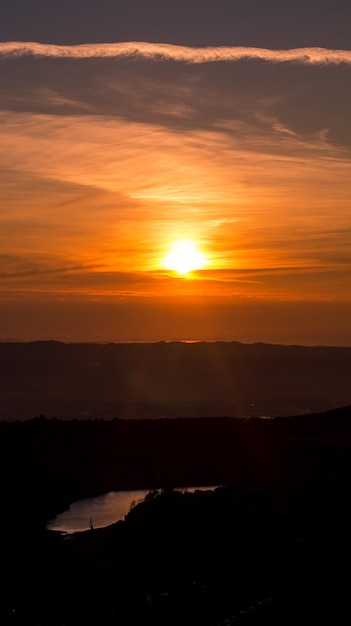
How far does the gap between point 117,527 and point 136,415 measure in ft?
265

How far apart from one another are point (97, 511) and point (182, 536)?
6.22 metres

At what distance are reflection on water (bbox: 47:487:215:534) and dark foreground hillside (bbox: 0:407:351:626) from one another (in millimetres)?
433

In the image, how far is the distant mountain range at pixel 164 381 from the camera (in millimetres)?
121938

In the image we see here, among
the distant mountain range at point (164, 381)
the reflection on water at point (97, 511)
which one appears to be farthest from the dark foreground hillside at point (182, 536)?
the distant mountain range at point (164, 381)

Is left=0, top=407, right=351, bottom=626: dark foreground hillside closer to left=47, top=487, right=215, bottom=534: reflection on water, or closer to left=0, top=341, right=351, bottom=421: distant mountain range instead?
left=47, top=487, right=215, bottom=534: reflection on water

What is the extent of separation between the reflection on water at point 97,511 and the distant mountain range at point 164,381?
7627 cm

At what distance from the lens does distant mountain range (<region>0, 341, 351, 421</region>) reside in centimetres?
12194

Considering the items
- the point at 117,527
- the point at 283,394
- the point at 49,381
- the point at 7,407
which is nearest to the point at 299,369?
the point at 283,394

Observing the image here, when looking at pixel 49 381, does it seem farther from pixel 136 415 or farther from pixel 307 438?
pixel 307 438

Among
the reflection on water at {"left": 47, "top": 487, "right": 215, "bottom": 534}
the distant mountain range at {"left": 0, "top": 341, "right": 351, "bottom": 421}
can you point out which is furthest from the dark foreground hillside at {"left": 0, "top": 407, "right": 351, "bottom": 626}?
the distant mountain range at {"left": 0, "top": 341, "right": 351, "bottom": 421}

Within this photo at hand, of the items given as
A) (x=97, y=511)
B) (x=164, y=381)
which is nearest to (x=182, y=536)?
(x=97, y=511)

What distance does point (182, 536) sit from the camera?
2203cm

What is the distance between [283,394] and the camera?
14825 centimetres

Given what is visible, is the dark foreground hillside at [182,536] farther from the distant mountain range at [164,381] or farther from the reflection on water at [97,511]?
the distant mountain range at [164,381]
